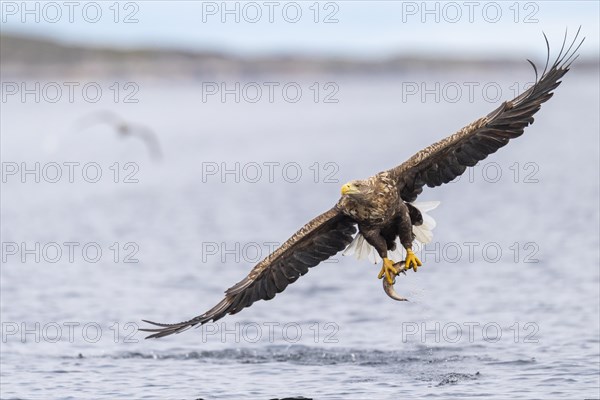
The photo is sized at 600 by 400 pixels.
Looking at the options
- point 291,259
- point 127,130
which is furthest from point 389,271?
point 127,130

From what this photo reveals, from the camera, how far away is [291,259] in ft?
43.1

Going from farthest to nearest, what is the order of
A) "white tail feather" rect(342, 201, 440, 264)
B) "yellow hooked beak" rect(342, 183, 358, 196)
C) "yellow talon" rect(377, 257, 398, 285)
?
"white tail feather" rect(342, 201, 440, 264) → "yellow talon" rect(377, 257, 398, 285) → "yellow hooked beak" rect(342, 183, 358, 196)

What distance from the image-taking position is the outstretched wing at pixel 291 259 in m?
12.7

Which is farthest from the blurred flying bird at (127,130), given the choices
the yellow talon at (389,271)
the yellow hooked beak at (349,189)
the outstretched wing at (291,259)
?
the yellow hooked beak at (349,189)

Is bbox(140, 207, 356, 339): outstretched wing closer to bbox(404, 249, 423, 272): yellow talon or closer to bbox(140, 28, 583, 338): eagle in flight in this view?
bbox(140, 28, 583, 338): eagle in flight

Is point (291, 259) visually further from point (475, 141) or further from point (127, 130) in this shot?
point (127, 130)

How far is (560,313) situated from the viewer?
56.6 ft

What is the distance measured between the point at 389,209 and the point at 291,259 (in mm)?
1175

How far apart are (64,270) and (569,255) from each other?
8.64 meters

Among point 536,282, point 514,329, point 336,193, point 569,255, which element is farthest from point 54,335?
point 336,193

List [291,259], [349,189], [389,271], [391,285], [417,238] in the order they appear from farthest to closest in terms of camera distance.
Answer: [417,238] → [291,259] → [389,271] → [391,285] → [349,189]

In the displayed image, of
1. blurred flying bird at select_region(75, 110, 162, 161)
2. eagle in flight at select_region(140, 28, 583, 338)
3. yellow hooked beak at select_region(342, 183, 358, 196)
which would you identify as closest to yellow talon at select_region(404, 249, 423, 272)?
eagle in flight at select_region(140, 28, 583, 338)

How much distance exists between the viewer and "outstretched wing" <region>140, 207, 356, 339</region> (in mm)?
12703

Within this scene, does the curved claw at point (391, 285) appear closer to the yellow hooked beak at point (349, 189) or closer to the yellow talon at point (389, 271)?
the yellow talon at point (389, 271)
